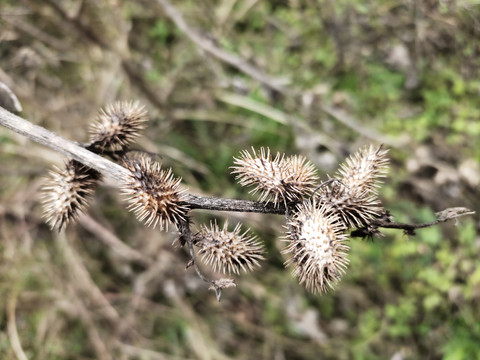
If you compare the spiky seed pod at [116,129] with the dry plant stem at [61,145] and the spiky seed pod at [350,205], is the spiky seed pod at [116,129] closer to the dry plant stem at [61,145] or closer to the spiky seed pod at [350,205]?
the dry plant stem at [61,145]

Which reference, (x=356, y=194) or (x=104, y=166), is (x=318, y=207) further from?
(x=104, y=166)

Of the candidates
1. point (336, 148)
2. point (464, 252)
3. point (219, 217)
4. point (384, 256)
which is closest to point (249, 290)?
point (219, 217)

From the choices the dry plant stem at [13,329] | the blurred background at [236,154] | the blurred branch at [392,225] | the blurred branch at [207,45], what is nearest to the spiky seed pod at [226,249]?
the blurred branch at [392,225]

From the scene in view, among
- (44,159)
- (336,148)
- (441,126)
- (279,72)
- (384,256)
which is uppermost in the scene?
(279,72)

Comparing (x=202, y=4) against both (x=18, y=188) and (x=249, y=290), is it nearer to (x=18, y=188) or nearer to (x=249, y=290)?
(x=18, y=188)

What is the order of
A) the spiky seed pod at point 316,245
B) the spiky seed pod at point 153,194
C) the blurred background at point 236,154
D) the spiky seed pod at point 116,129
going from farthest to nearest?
the blurred background at point 236,154 → the spiky seed pod at point 116,129 → the spiky seed pod at point 153,194 → the spiky seed pod at point 316,245

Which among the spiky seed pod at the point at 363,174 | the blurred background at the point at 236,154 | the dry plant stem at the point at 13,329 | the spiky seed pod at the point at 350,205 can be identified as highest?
the blurred background at the point at 236,154
